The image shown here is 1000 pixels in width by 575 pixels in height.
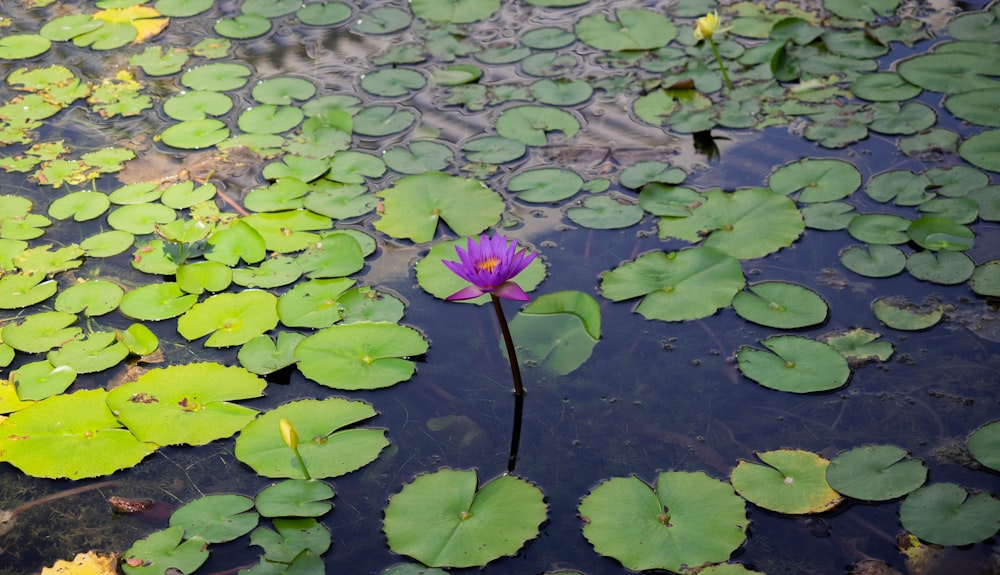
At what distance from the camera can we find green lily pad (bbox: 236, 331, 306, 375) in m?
3.28

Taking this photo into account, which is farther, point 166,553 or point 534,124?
point 534,124

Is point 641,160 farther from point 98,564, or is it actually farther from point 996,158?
point 98,564

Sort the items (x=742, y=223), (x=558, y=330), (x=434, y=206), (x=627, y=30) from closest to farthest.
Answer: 1. (x=558, y=330)
2. (x=742, y=223)
3. (x=434, y=206)
4. (x=627, y=30)

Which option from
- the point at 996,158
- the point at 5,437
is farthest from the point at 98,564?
the point at 996,158

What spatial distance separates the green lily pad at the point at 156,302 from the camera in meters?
3.54

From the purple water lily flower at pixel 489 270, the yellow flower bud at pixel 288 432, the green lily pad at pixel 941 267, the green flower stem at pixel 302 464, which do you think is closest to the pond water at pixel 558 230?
the green lily pad at pixel 941 267

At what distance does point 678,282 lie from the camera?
3.52 metres

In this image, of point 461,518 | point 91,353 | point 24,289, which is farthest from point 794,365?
point 24,289

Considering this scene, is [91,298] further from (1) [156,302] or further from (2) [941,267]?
(2) [941,267]

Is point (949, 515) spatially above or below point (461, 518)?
above

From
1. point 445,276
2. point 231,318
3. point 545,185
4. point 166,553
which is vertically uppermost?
point 545,185

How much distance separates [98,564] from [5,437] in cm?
67

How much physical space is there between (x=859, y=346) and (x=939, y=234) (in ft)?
2.43

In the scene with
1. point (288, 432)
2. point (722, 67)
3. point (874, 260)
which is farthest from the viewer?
point (722, 67)
